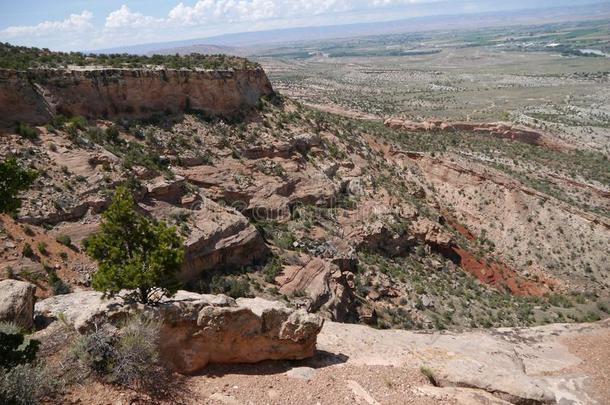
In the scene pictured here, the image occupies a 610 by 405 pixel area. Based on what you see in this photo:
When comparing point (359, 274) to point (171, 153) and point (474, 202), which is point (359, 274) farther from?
point (474, 202)

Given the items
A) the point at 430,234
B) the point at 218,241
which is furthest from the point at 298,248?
the point at 430,234

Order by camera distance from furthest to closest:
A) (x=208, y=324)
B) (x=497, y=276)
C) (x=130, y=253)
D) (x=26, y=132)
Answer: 1. (x=497, y=276)
2. (x=26, y=132)
3. (x=208, y=324)
4. (x=130, y=253)

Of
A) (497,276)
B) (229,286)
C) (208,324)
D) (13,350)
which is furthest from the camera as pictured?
(497,276)

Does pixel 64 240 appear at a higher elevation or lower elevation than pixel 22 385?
lower

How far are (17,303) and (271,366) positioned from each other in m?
6.48

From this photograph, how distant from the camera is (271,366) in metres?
13.0

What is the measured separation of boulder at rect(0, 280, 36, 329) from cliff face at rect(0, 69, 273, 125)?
13.2 metres

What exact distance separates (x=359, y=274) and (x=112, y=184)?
1330 centimetres

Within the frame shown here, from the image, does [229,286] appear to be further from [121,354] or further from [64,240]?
[121,354]

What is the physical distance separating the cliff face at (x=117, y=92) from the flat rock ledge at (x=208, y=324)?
1376 cm

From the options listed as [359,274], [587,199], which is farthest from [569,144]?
[359,274]

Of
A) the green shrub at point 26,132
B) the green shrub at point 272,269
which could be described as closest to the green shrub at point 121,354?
the green shrub at point 272,269

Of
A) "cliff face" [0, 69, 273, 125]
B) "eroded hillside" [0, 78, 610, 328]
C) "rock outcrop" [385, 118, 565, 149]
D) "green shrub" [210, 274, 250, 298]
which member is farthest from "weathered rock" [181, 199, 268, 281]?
"rock outcrop" [385, 118, 565, 149]

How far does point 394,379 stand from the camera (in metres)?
13.2
